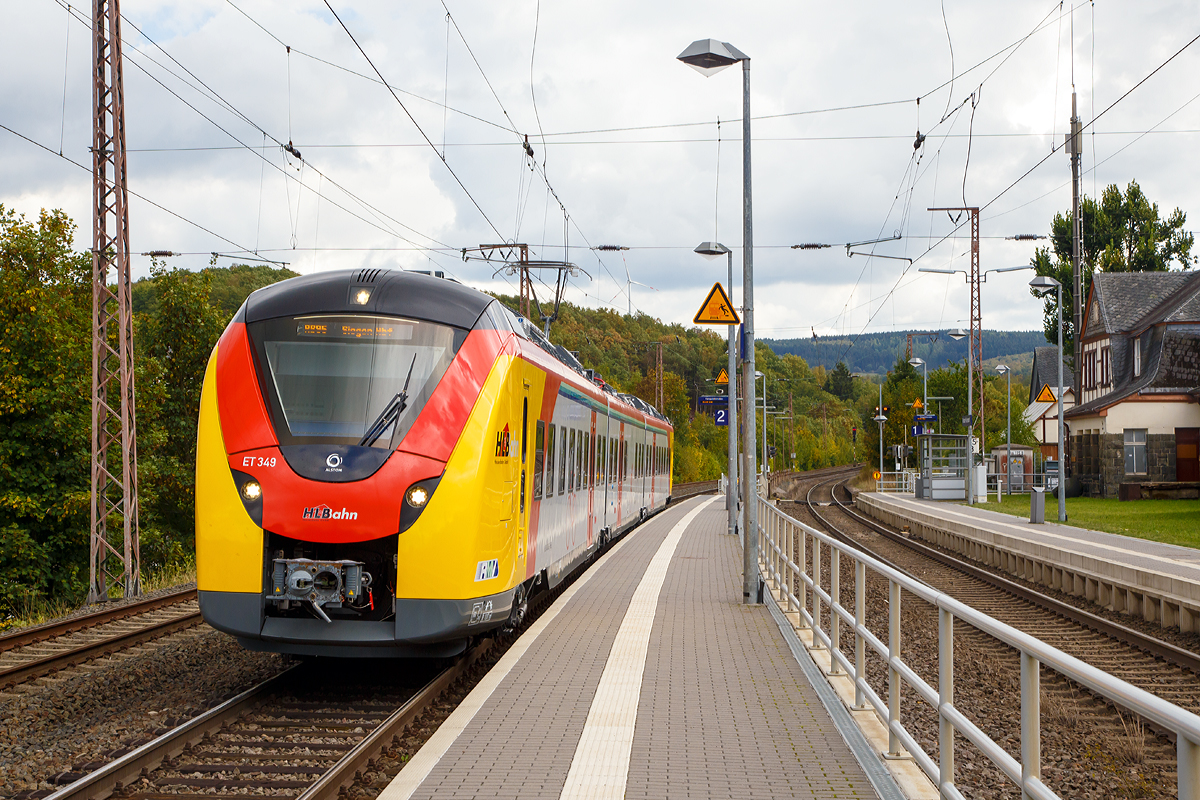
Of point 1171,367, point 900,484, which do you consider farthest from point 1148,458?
point 900,484

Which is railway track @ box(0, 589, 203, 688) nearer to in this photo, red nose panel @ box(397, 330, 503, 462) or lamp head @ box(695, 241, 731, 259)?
red nose panel @ box(397, 330, 503, 462)

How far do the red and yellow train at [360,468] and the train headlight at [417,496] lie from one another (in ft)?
0.03

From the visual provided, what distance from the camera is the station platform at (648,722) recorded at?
5.59 meters

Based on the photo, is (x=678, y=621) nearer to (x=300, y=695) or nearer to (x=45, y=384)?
(x=300, y=695)

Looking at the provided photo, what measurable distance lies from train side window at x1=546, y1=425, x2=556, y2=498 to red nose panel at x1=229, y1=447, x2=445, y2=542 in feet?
10.6

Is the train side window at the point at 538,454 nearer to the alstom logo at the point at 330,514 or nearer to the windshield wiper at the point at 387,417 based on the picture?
the windshield wiper at the point at 387,417

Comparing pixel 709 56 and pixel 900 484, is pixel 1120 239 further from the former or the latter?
pixel 709 56

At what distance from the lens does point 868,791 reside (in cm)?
548

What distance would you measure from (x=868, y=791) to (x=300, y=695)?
15.2ft

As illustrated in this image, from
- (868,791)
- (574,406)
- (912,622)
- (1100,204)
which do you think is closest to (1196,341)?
(1100,204)

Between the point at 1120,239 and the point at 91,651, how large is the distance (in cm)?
6474

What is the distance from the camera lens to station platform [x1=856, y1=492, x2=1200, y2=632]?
14.4 metres

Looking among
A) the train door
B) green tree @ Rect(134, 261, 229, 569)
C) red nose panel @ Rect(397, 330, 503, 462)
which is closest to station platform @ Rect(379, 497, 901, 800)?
the train door

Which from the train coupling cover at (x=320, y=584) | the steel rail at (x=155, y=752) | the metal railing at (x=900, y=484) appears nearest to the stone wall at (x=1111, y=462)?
the metal railing at (x=900, y=484)
